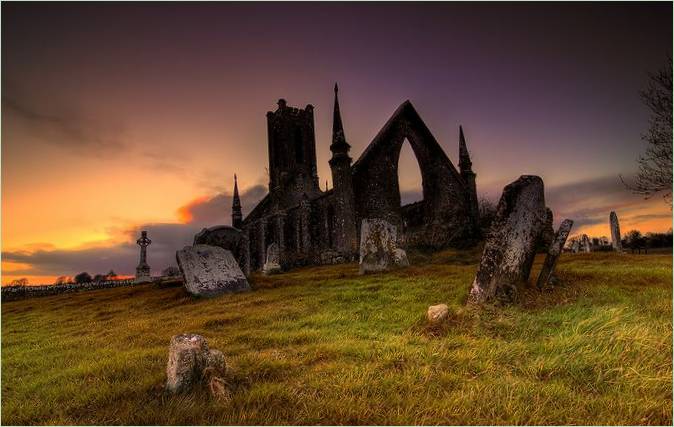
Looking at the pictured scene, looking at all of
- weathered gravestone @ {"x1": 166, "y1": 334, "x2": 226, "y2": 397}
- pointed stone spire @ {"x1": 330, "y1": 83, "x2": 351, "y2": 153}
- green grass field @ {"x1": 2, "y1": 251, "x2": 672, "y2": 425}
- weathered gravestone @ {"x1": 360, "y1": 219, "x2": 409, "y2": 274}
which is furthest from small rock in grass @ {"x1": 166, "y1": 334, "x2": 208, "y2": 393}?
pointed stone spire @ {"x1": 330, "y1": 83, "x2": 351, "y2": 153}

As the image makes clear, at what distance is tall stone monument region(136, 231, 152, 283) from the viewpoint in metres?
27.3

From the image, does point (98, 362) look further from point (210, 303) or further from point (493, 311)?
point (493, 311)

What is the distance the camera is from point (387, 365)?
13.9 ft

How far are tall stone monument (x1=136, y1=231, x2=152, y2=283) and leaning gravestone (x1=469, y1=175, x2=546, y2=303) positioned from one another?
2571 cm

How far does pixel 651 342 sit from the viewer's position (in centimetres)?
448

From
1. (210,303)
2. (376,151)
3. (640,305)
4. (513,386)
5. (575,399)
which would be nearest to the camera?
(575,399)

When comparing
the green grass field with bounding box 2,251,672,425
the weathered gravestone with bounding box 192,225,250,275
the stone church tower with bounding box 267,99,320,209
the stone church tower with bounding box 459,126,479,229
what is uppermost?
the stone church tower with bounding box 267,99,320,209

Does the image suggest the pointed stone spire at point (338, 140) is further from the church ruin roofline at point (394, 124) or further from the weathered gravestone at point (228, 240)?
the weathered gravestone at point (228, 240)

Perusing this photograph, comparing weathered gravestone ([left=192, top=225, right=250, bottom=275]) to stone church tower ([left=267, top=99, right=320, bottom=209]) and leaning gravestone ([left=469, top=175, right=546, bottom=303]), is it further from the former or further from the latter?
stone church tower ([left=267, top=99, right=320, bottom=209])

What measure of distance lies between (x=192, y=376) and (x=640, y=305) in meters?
6.82

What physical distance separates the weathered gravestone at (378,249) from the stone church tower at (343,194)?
28.3 ft

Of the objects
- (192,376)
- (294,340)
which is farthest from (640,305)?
(192,376)

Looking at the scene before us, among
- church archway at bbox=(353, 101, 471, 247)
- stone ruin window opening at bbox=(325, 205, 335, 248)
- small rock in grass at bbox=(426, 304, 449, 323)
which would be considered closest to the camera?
small rock in grass at bbox=(426, 304, 449, 323)

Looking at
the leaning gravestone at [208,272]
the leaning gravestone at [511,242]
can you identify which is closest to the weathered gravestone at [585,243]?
the leaning gravestone at [511,242]
